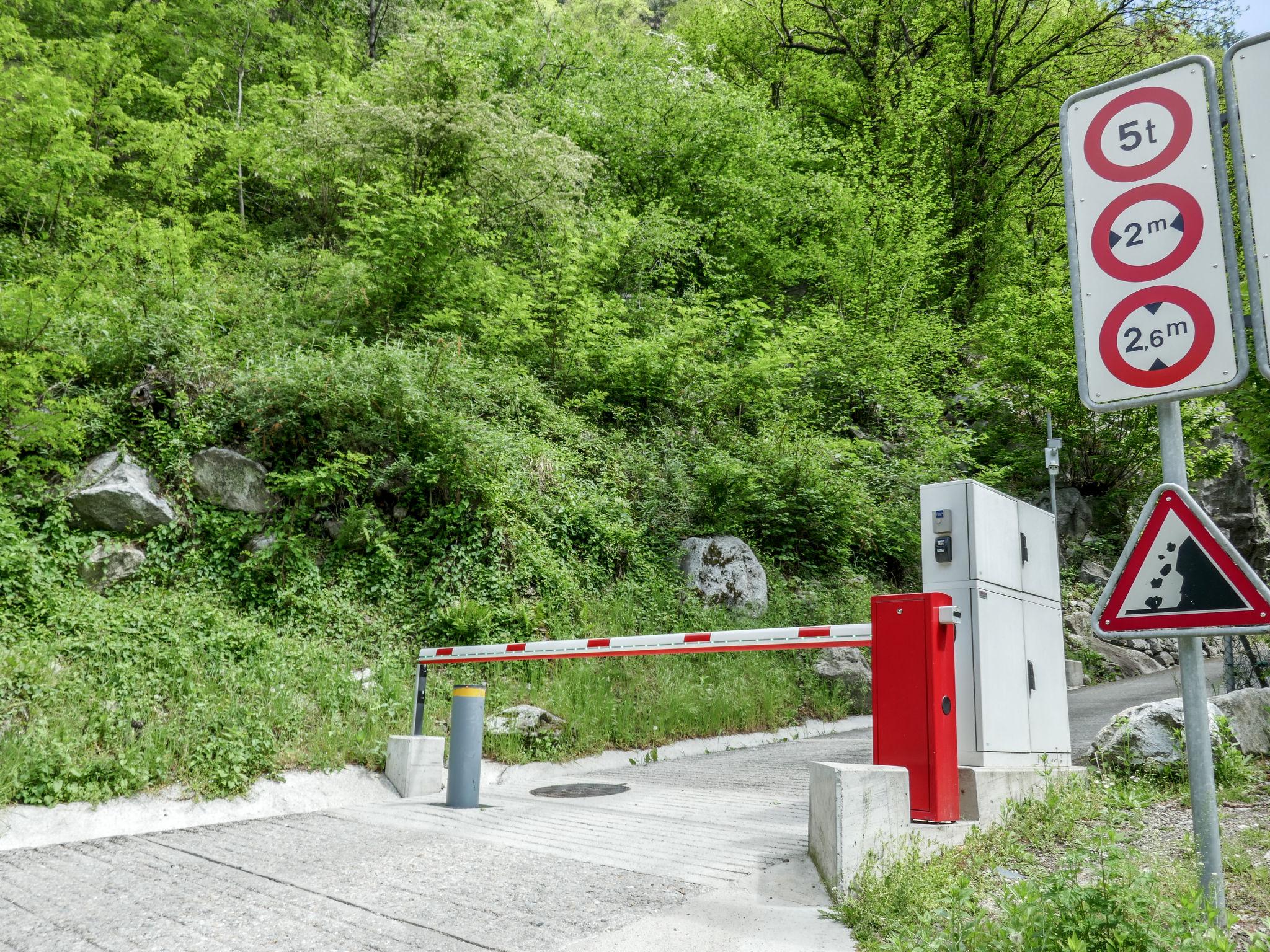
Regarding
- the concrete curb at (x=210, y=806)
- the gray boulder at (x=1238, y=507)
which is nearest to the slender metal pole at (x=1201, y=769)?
the concrete curb at (x=210, y=806)

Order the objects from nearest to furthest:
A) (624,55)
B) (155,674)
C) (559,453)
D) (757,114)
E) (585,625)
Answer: (155,674) → (585,625) → (559,453) → (757,114) → (624,55)

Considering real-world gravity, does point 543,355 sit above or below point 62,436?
above

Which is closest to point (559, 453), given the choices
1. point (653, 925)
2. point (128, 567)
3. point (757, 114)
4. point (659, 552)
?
point (659, 552)

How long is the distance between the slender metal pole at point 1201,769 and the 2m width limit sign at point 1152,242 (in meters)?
0.31

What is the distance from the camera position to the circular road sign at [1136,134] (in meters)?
3.34

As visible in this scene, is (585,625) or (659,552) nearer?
(585,625)

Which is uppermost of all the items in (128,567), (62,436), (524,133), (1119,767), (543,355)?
(524,133)

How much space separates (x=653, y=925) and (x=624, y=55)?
99.3ft

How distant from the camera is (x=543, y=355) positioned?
16516 mm

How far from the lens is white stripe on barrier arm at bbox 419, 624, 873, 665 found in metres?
6.18

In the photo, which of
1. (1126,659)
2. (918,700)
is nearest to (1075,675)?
(1126,659)

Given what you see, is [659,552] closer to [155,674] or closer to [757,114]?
[155,674]

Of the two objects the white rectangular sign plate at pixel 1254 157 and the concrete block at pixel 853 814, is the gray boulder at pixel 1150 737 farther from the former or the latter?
the white rectangular sign plate at pixel 1254 157

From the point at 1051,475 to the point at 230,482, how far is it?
19.6 metres
